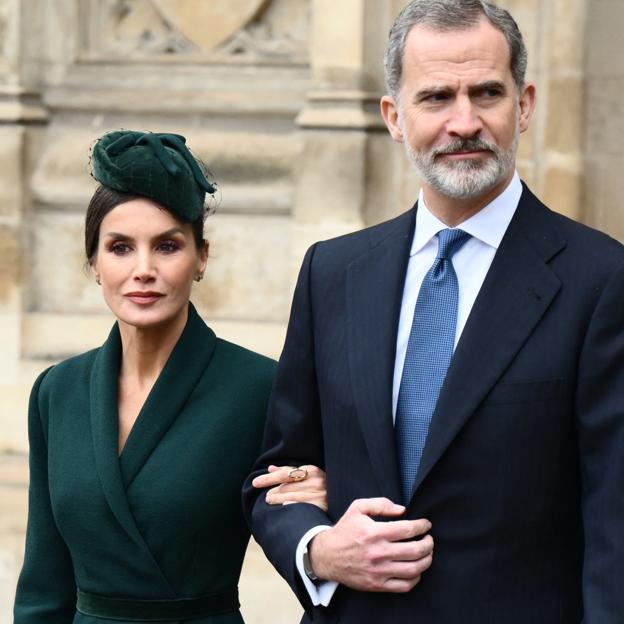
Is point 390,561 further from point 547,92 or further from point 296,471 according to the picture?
point 547,92

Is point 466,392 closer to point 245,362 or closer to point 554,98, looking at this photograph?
point 245,362

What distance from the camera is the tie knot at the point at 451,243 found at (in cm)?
319

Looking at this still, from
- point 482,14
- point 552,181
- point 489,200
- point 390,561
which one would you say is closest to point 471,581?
point 390,561

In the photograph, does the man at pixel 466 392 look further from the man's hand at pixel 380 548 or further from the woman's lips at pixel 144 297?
the woman's lips at pixel 144 297

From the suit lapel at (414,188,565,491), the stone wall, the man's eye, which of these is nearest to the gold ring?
the suit lapel at (414,188,565,491)

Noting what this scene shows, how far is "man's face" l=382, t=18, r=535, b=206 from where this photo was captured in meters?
3.10

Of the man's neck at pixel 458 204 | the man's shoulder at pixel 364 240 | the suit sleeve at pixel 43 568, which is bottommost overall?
the suit sleeve at pixel 43 568

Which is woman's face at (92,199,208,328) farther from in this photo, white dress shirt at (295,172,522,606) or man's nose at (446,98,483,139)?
man's nose at (446,98,483,139)

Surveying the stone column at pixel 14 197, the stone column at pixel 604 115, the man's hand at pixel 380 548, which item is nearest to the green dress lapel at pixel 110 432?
the man's hand at pixel 380 548

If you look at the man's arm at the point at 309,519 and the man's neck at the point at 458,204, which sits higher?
the man's neck at the point at 458,204

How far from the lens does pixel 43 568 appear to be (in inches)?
143

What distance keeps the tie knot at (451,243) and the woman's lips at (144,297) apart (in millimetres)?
640

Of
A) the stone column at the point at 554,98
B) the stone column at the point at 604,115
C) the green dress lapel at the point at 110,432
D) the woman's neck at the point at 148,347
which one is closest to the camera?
the green dress lapel at the point at 110,432

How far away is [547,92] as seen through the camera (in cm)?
589
